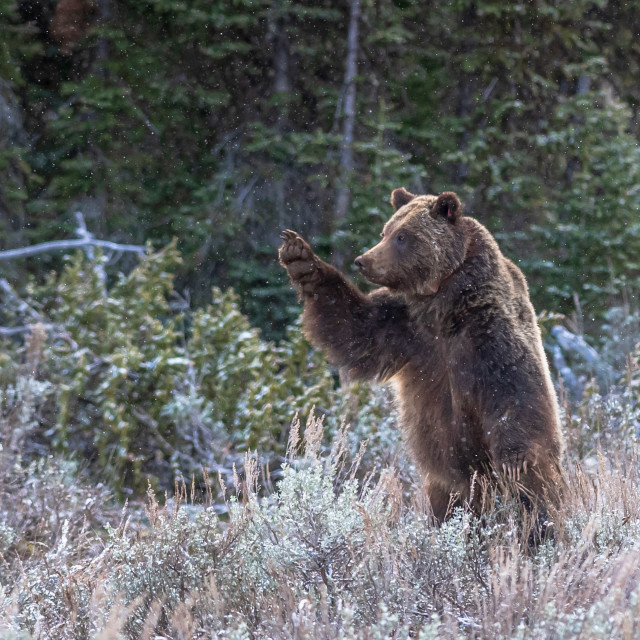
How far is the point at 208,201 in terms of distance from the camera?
10.9 meters

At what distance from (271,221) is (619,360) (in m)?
5.64

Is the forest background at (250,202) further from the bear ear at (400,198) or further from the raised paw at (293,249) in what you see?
the bear ear at (400,198)

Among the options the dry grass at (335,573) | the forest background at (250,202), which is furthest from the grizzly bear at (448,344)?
the forest background at (250,202)

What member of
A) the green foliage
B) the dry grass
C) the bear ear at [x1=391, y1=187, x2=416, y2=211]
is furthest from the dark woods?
the dry grass

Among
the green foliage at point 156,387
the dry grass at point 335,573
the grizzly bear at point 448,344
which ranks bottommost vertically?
the green foliage at point 156,387

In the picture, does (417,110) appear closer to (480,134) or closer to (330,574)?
(480,134)

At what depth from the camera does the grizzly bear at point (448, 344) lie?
3.03 meters

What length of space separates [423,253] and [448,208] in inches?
9.3

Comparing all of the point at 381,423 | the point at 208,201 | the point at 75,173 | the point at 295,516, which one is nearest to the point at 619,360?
the point at 381,423

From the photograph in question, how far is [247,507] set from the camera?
10.2ft

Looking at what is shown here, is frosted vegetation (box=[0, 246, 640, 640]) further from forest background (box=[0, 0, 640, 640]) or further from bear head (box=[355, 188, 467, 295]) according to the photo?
bear head (box=[355, 188, 467, 295])

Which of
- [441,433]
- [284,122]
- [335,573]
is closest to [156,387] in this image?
[441,433]

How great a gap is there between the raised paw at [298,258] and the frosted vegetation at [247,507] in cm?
61

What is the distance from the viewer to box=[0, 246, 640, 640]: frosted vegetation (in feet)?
7.84
